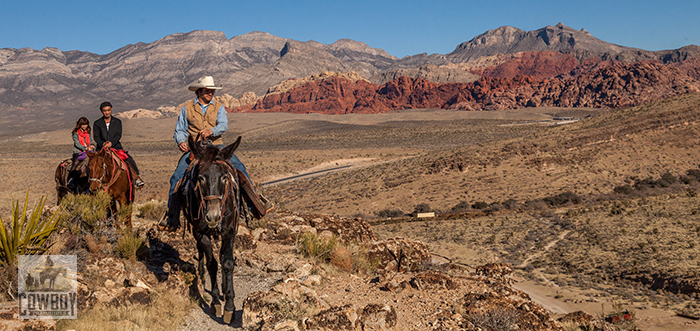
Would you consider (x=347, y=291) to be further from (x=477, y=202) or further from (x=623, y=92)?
(x=623, y=92)

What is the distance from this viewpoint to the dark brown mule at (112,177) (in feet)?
28.9

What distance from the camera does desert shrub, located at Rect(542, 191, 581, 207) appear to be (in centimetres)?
2878

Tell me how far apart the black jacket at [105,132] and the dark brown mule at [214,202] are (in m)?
3.75

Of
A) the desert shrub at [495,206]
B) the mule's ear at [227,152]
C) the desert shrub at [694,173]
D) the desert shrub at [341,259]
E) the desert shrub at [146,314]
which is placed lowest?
the desert shrub at [495,206]

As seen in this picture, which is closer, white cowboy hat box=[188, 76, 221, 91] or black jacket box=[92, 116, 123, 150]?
white cowboy hat box=[188, 76, 221, 91]

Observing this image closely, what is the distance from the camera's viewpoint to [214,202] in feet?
19.0

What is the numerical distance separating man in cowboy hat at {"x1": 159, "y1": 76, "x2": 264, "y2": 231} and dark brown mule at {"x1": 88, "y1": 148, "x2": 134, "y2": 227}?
8.32ft

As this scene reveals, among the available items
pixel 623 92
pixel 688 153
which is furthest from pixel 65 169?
pixel 623 92

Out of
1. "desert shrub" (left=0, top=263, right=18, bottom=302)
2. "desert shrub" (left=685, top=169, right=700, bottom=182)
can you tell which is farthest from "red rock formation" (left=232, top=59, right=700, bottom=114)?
"desert shrub" (left=0, top=263, right=18, bottom=302)

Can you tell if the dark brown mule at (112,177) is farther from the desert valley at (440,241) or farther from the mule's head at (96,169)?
the desert valley at (440,241)

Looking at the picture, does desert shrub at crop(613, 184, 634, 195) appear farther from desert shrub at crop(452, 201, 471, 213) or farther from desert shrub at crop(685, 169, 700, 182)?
desert shrub at crop(452, 201, 471, 213)

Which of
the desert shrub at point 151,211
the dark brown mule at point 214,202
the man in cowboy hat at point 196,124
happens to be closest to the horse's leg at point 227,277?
the dark brown mule at point 214,202

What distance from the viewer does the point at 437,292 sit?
7891 mm

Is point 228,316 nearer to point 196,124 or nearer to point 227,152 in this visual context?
point 227,152
